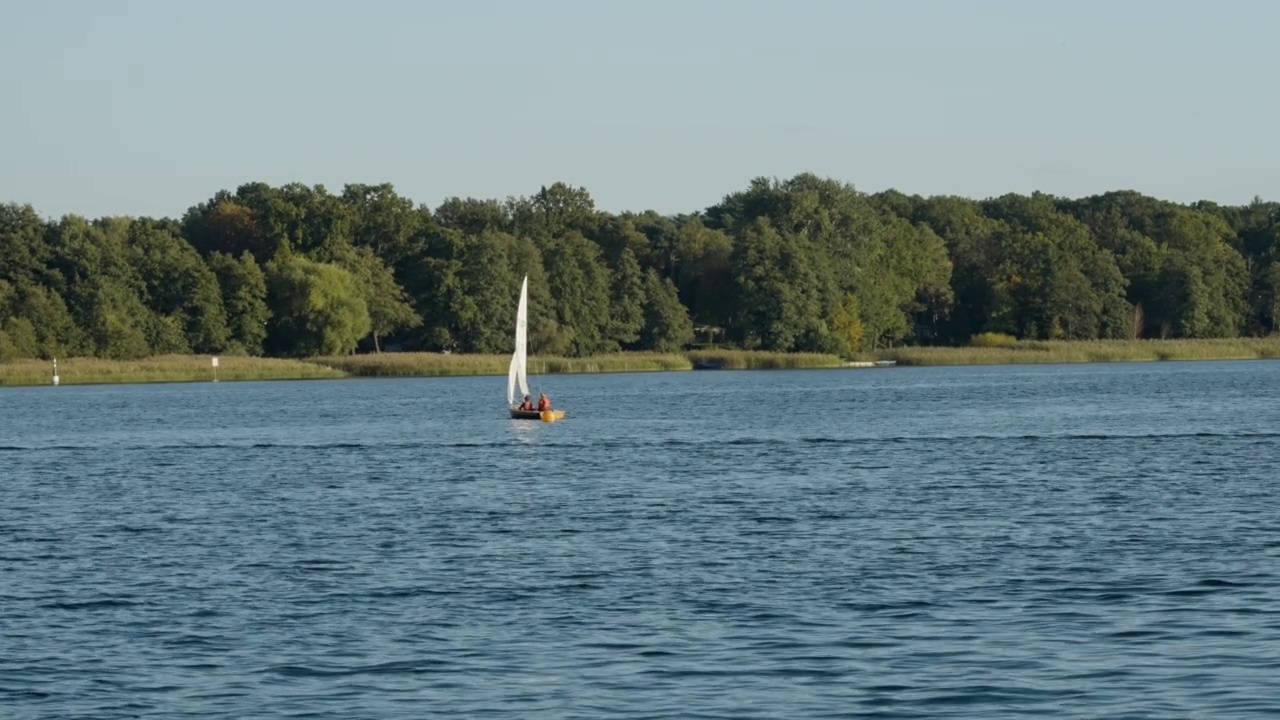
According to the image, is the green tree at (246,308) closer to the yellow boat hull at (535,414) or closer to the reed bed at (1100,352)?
the reed bed at (1100,352)

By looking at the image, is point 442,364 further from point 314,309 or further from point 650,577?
point 650,577

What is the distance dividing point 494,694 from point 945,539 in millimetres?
11353

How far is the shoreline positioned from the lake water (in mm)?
54194

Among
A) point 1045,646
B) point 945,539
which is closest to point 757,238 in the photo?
point 945,539

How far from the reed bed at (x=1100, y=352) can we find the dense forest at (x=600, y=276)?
7.97m

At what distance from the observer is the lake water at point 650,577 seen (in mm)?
16688

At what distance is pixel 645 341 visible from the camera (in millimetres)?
134125

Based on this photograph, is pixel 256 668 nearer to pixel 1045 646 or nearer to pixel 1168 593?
pixel 1045 646

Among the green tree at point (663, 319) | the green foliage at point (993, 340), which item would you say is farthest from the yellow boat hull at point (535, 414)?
the green foliage at point (993, 340)

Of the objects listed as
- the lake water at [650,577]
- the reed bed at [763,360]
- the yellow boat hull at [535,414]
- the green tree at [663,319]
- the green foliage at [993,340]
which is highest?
the green tree at [663,319]

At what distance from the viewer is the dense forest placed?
117500 mm

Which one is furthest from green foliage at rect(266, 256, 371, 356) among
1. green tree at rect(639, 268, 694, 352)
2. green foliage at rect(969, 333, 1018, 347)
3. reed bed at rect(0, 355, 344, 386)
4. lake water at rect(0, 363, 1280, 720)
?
lake water at rect(0, 363, 1280, 720)

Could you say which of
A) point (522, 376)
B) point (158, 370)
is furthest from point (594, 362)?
point (522, 376)

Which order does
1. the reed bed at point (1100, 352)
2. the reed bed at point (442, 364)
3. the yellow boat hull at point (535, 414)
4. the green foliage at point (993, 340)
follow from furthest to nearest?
the green foliage at point (993, 340), the reed bed at point (1100, 352), the reed bed at point (442, 364), the yellow boat hull at point (535, 414)
